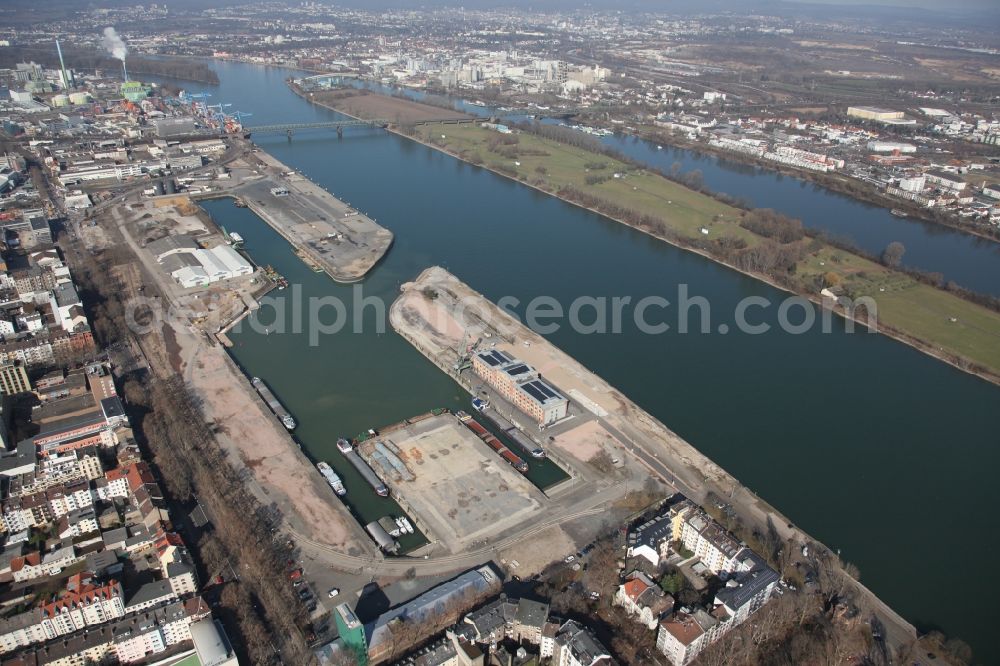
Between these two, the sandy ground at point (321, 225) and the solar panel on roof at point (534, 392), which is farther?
the sandy ground at point (321, 225)

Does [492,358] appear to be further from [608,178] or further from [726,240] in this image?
[608,178]

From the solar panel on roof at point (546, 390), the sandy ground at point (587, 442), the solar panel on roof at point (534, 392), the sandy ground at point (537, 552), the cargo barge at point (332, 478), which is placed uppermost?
the solar panel on roof at point (534, 392)

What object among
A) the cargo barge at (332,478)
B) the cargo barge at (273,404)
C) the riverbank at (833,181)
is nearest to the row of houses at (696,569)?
the cargo barge at (332,478)

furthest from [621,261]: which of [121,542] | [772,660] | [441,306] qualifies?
[121,542]

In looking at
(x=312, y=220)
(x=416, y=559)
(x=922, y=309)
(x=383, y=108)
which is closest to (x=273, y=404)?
(x=416, y=559)

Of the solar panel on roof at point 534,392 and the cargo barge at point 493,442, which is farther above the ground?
the solar panel on roof at point 534,392

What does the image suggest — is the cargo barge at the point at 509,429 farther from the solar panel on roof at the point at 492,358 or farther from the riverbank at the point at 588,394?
the solar panel on roof at the point at 492,358

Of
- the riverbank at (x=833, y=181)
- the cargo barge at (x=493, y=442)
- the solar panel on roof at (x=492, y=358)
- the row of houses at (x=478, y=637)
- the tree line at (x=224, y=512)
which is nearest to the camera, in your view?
the row of houses at (x=478, y=637)

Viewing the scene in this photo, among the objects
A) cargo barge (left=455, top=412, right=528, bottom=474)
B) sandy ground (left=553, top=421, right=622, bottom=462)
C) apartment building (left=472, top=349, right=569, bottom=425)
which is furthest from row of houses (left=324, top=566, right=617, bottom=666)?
apartment building (left=472, top=349, right=569, bottom=425)
